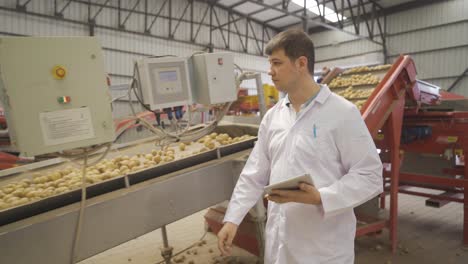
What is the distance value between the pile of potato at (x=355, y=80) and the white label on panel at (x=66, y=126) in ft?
9.50

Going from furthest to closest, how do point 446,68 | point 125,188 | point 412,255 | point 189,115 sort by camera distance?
point 446,68, point 412,255, point 189,115, point 125,188

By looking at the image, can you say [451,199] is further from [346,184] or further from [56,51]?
[56,51]

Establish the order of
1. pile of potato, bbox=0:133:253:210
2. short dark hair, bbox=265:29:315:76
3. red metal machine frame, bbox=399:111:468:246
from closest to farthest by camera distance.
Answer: short dark hair, bbox=265:29:315:76 < pile of potato, bbox=0:133:253:210 < red metal machine frame, bbox=399:111:468:246

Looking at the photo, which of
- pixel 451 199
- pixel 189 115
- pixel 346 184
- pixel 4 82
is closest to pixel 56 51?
pixel 4 82

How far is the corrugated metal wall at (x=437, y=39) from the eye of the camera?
1037 cm

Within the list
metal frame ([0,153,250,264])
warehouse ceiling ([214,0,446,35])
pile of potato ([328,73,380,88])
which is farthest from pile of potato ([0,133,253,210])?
warehouse ceiling ([214,0,446,35])

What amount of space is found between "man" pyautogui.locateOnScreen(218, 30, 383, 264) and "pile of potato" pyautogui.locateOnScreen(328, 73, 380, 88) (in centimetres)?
229

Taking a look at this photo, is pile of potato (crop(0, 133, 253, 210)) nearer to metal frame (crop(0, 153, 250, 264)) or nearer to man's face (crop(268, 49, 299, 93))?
metal frame (crop(0, 153, 250, 264))

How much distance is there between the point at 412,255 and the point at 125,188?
265 cm

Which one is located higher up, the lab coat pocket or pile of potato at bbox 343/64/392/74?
pile of potato at bbox 343/64/392/74

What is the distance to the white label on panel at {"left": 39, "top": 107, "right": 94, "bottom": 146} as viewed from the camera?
1.26 m

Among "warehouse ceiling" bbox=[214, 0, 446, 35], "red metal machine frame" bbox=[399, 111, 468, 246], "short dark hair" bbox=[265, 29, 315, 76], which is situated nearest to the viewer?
"short dark hair" bbox=[265, 29, 315, 76]

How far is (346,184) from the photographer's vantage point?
1.20 metres

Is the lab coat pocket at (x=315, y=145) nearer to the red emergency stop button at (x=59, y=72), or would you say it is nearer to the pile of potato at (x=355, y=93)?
the red emergency stop button at (x=59, y=72)
